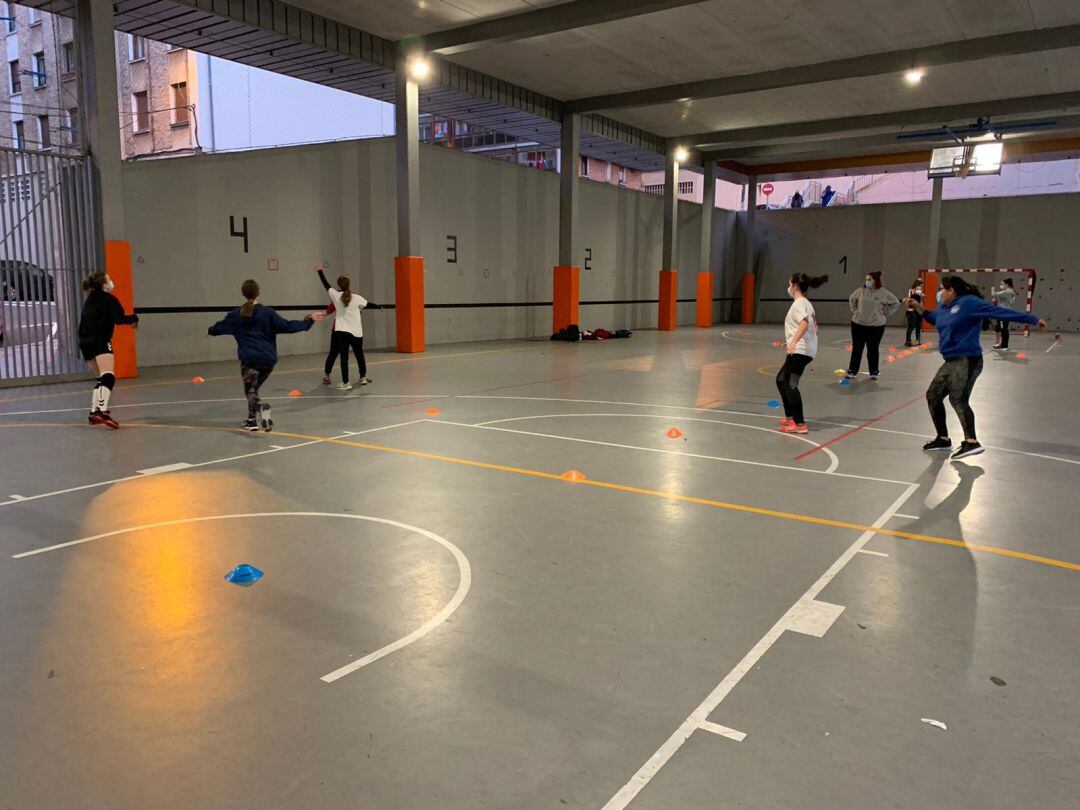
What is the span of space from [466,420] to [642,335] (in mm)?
17471

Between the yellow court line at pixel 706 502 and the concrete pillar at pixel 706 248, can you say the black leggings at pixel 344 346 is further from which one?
the concrete pillar at pixel 706 248

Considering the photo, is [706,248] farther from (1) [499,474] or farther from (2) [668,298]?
(1) [499,474]

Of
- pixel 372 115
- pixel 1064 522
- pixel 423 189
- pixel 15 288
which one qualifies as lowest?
pixel 1064 522

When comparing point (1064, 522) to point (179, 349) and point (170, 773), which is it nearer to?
point (170, 773)

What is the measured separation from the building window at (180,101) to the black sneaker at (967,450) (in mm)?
27175

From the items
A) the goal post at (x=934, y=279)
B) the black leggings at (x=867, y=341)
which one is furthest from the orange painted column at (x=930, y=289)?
the black leggings at (x=867, y=341)

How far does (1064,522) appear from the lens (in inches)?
209

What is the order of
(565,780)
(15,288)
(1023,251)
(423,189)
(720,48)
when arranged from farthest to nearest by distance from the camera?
(1023,251), (423,189), (720,48), (15,288), (565,780)

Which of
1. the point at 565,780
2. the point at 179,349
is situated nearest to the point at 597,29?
the point at 179,349

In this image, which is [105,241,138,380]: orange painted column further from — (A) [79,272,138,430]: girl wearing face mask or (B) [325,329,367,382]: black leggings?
(A) [79,272,138,430]: girl wearing face mask

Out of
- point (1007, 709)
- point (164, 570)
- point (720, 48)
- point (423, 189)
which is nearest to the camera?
point (1007, 709)

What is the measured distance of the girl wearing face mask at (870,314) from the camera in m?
12.6

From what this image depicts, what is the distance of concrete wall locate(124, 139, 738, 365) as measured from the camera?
14828 mm

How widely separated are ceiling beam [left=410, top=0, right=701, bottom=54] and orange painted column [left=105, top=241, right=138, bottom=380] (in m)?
7.68
